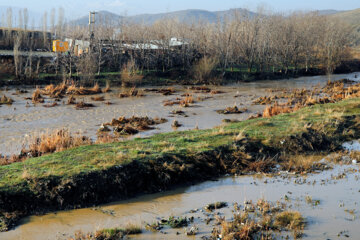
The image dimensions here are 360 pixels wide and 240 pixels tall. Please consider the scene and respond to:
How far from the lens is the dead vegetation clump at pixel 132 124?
1739 centimetres

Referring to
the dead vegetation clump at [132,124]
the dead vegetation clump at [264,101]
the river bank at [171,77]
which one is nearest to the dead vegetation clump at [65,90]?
the river bank at [171,77]

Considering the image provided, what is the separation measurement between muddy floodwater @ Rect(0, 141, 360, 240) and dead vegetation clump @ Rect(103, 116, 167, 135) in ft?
23.6

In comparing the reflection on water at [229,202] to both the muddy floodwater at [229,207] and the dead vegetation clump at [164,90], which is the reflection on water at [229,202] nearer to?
the muddy floodwater at [229,207]

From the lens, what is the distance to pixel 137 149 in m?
11.8

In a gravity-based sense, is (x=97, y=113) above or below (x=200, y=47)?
below

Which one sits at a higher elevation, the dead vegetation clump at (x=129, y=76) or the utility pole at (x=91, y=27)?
the utility pole at (x=91, y=27)

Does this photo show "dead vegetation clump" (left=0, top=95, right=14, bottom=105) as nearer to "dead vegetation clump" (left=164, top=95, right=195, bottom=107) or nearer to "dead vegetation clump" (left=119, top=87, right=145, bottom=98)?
"dead vegetation clump" (left=119, top=87, right=145, bottom=98)

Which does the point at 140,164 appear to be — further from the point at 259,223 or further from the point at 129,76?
the point at 129,76

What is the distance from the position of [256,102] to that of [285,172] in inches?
627

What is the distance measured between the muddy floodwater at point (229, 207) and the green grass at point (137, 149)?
1306 mm

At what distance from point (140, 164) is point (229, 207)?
2806mm

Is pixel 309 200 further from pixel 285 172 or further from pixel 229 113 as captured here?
pixel 229 113

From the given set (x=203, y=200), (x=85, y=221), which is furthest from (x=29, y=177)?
(x=203, y=200)

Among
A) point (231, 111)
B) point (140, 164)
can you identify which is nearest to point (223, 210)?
point (140, 164)
